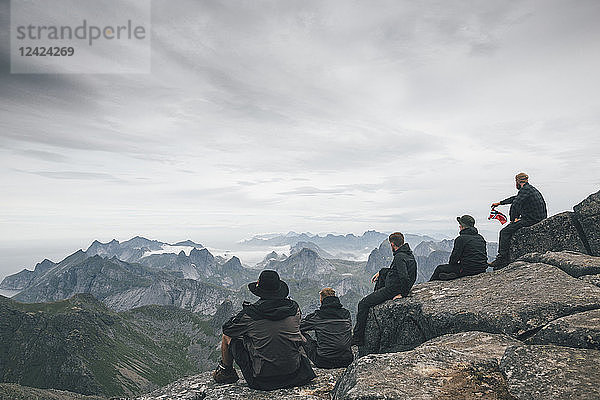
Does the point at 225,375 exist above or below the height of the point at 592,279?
below

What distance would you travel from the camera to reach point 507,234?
73.3 feet

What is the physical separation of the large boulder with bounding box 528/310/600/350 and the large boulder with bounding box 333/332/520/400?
51.2 inches

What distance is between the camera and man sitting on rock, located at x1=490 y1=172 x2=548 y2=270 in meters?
21.5

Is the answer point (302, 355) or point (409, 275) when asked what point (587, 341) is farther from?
point (409, 275)

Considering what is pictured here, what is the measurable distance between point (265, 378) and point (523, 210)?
19.9 m

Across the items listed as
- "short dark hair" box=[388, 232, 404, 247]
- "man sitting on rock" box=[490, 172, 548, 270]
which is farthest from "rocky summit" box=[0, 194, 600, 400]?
"short dark hair" box=[388, 232, 404, 247]

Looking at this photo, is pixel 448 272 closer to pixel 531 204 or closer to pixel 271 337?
pixel 531 204

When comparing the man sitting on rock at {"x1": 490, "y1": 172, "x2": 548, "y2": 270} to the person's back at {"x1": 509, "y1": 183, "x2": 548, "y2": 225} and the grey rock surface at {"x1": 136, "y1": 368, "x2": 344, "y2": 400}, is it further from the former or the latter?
the grey rock surface at {"x1": 136, "y1": 368, "x2": 344, "y2": 400}

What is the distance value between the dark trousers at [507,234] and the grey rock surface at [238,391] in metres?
15.5

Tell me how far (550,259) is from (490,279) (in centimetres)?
303

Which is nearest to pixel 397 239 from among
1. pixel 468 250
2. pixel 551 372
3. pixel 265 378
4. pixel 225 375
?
pixel 468 250

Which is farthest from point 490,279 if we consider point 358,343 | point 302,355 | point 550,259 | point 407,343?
point 302,355

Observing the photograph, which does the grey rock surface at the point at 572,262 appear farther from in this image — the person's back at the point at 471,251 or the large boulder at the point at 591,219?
the large boulder at the point at 591,219

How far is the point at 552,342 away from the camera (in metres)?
8.97
